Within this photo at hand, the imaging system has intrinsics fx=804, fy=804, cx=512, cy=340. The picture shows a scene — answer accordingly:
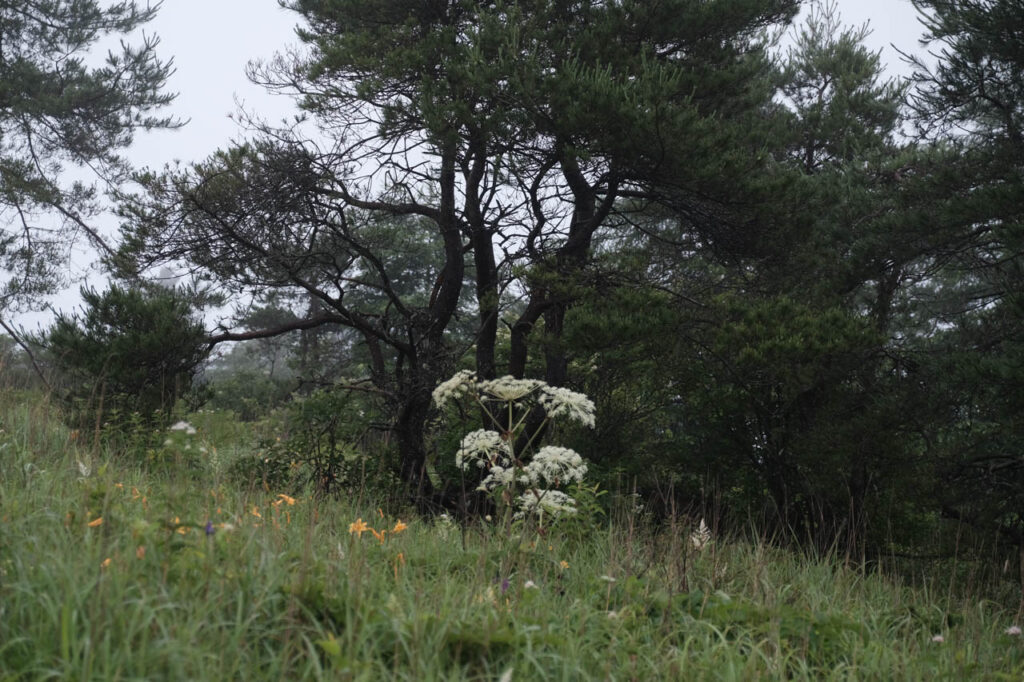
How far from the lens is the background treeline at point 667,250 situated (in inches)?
290

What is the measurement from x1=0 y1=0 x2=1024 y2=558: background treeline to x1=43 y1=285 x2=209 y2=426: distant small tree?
3cm

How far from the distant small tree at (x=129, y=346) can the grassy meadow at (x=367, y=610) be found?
13.7 feet

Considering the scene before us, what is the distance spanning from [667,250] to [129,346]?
6.90 meters

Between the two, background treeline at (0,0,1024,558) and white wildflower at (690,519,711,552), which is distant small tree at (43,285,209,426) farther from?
white wildflower at (690,519,711,552)

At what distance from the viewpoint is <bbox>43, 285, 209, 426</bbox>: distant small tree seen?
796cm

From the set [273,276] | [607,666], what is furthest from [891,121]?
[607,666]

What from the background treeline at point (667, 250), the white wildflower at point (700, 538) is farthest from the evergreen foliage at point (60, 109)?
the white wildflower at point (700, 538)

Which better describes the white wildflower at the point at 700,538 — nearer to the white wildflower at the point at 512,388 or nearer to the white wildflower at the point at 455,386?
the white wildflower at the point at 512,388

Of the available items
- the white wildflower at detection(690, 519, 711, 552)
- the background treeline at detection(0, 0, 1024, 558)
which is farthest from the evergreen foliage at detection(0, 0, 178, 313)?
the white wildflower at detection(690, 519, 711, 552)

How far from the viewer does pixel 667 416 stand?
11.9m

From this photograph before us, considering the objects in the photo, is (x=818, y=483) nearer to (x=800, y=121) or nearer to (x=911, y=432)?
(x=911, y=432)

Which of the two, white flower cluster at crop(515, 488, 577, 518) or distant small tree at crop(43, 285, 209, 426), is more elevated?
distant small tree at crop(43, 285, 209, 426)

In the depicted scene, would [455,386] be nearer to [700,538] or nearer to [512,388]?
[512,388]

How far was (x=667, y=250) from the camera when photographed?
11.2m
